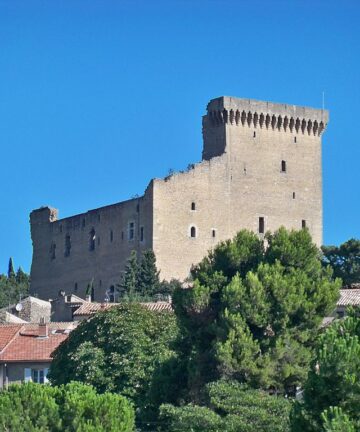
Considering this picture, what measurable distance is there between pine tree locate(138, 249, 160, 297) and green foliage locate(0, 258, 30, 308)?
1134cm

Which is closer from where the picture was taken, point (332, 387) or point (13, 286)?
point (332, 387)

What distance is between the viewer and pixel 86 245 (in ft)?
288

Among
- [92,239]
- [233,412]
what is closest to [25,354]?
[233,412]

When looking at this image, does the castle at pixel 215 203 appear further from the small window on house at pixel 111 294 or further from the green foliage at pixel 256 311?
the green foliage at pixel 256 311

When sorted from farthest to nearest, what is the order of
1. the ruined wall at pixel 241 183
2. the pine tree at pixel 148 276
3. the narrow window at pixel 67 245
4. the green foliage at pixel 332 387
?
the narrow window at pixel 67 245
the ruined wall at pixel 241 183
the pine tree at pixel 148 276
the green foliage at pixel 332 387

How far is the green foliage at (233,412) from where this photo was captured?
3700 cm

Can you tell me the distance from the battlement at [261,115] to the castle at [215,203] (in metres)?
0.06

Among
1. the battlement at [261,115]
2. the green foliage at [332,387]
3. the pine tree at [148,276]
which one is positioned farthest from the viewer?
the battlement at [261,115]

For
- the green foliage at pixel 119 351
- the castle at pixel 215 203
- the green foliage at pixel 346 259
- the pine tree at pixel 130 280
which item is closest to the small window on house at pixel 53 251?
the castle at pixel 215 203

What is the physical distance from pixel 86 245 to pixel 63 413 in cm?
5075

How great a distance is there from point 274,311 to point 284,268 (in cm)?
159

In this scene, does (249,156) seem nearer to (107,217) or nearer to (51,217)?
(107,217)

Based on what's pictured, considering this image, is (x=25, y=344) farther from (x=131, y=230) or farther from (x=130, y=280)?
(x=131, y=230)

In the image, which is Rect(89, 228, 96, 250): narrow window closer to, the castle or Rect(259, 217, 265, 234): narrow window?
the castle
